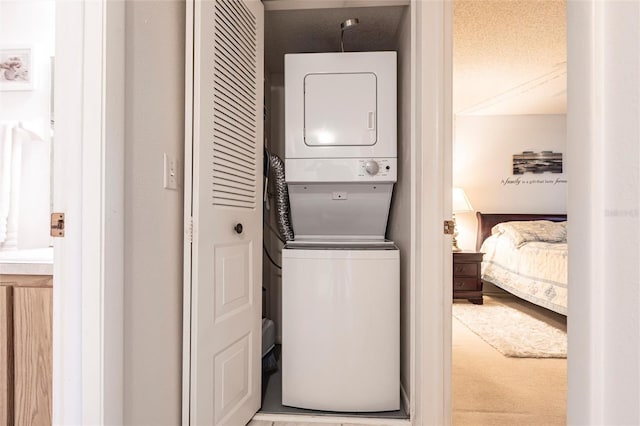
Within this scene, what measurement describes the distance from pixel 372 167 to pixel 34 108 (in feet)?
5.41

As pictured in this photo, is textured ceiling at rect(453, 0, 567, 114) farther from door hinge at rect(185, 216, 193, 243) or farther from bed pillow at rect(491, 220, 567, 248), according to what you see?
door hinge at rect(185, 216, 193, 243)

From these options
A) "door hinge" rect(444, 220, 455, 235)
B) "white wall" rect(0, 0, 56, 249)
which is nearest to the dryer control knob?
"door hinge" rect(444, 220, 455, 235)

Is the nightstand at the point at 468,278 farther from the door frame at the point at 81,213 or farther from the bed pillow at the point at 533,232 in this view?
the door frame at the point at 81,213

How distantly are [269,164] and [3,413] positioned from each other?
1653mm

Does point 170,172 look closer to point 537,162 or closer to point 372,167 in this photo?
point 372,167

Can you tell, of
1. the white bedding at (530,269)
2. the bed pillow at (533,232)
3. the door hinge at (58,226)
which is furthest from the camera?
the bed pillow at (533,232)

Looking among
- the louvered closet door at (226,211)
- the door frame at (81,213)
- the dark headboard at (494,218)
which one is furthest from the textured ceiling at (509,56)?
the door frame at (81,213)

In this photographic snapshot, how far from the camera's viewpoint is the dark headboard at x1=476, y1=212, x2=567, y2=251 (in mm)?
4637

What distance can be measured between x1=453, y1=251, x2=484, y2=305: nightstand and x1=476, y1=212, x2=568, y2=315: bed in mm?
265

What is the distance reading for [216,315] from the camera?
→ 1.41 metres

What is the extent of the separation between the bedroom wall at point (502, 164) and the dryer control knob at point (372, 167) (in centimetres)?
315

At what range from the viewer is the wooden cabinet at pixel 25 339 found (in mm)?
1137

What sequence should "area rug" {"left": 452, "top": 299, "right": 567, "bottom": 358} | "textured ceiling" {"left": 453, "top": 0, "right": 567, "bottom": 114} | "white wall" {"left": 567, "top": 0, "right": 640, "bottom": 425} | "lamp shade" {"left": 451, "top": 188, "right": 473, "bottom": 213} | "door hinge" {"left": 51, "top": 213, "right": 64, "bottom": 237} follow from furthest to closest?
"lamp shade" {"left": 451, "top": 188, "right": 473, "bottom": 213} < "area rug" {"left": 452, "top": 299, "right": 567, "bottom": 358} < "textured ceiling" {"left": 453, "top": 0, "right": 567, "bottom": 114} < "door hinge" {"left": 51, "top": 213, "right": 64, "bottom": 237} < "white wall" {"left": 567, "top": 0, "right": 640, "bottom": 425}

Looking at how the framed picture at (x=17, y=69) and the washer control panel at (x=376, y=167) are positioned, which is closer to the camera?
the framed picture at (x=17, y=69)
